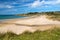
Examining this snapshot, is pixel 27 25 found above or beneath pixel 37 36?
above

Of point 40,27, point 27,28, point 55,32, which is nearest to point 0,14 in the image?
point 27,28

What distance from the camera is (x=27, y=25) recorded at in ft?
5.56

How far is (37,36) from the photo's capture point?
1.65 meters

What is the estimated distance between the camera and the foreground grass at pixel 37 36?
1634 millimetres

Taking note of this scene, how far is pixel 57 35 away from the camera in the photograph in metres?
1.63

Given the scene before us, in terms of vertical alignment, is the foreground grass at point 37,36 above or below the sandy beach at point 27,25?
below

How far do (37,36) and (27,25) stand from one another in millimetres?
215

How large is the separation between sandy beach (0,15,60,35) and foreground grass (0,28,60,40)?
0.05m

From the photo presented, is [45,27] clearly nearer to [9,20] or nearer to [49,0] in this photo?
[49,0]

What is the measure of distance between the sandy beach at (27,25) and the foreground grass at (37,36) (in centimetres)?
5

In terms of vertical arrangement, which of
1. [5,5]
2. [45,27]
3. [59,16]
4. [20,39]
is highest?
[5,5]

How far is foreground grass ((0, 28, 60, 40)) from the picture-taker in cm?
163

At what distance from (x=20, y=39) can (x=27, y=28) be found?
188 mm

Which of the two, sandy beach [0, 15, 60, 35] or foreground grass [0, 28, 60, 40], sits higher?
sandy beach [0, 15, 60, 35]
